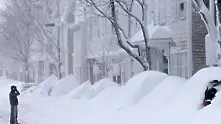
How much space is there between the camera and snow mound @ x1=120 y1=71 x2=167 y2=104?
51.5 feet

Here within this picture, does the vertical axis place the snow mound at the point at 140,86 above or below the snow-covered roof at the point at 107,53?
below

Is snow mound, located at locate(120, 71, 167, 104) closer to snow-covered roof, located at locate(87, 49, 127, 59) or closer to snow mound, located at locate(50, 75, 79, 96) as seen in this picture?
snow mound, located at locate(50, 75, 79, 96)

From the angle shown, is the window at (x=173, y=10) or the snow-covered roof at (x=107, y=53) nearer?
the window at (x=173, y=10)

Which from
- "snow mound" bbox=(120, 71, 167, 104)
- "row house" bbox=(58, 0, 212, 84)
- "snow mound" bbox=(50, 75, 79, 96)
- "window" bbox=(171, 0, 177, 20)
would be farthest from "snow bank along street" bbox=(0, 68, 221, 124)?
"snow mound" bbox=(50, 75, 79, 96)

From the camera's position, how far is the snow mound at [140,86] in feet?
51.5

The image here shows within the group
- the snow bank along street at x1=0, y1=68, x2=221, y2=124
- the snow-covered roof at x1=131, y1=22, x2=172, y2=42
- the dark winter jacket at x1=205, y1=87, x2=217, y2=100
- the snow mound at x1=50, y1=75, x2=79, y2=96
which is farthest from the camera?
the snow mound at x1=50, y1=75, x2=79, y2=96

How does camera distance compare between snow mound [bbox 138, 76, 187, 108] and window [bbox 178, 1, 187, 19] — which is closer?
snow mound [bbox 138, 76, 187, 108]

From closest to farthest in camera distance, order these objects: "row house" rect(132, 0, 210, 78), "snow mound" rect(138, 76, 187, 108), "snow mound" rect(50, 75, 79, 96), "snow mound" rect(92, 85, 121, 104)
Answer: "snow mound" rect(138, 76, 187, 108), "snow mound" rect(92, 85, 121, 104), "row house" rect(132, 0, 210, 78), "snow mound" rect(50, 75, 79, 96)

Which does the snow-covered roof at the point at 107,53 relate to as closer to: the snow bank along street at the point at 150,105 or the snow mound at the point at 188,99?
the snow bank along street at the point at 150,105

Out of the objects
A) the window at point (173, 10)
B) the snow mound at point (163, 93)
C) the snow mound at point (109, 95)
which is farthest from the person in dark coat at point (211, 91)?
the window at point (173, 10)

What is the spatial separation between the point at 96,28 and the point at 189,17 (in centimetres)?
1620

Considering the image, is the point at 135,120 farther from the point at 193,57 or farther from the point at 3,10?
the point at 3,10

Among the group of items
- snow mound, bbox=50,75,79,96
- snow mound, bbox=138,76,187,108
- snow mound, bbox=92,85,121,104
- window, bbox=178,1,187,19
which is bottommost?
snow mound, bbox=50,75,79,96

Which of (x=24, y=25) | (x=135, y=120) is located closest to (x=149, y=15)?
(x=135, y=120)
